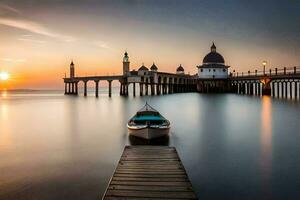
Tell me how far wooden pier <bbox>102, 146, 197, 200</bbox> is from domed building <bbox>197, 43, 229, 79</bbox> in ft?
352

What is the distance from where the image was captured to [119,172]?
10406 mm

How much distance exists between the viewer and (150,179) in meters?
9.70

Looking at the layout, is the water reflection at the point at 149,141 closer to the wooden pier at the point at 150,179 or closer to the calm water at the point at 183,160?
the calm water at the point at 183,160

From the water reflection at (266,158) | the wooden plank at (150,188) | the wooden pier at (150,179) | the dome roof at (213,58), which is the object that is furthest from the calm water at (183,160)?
the dome roof at (213,58)

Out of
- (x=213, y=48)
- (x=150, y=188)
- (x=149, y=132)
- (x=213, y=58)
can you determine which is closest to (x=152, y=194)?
(x=150, y=188)

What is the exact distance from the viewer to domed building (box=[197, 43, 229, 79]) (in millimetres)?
116750

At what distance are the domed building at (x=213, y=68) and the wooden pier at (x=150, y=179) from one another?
352 ft

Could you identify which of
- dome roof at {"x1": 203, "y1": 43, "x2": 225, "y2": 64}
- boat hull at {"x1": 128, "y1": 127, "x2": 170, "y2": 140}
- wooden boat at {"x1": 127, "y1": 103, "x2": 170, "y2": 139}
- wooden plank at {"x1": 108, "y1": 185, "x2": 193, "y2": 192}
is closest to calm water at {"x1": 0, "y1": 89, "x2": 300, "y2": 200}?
boat hull at {"x1": 128, "y1": 127, "x2": 170, "y2": 140}

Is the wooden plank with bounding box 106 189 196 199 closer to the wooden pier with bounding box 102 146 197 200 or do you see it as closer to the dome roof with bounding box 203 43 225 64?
the wooden pier with bounding box 102 146 197 200

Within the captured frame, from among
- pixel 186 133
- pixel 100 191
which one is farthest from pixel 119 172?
pixel 186 133

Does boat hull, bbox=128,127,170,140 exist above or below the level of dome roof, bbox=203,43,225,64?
→ below

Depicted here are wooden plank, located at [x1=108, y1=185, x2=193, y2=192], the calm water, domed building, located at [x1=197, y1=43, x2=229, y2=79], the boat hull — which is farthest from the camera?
domed building, located at [x1=197, y1=43, x2=229, y2=79]

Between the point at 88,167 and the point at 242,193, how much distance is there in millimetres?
7638

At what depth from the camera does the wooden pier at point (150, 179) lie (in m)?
8.47
